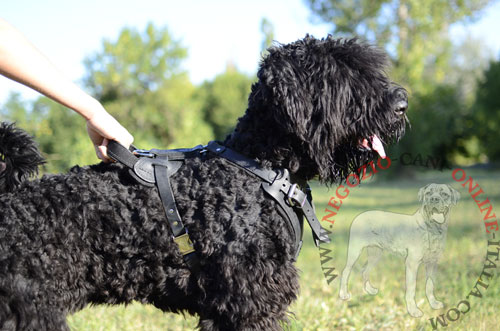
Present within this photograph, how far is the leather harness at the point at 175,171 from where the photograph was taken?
247 centimetres

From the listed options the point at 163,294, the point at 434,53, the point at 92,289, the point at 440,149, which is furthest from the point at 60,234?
the point at 434,53

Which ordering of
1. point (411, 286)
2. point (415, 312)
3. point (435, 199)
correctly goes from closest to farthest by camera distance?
point (415, 312), point (435, 199), point (411, 286)

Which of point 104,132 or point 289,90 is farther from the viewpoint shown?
point 104,132

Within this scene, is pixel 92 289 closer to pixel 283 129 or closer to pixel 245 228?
pixel 245 228

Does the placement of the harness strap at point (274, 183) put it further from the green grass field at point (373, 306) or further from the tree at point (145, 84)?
the tree at point (145, 84)

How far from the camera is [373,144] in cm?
271

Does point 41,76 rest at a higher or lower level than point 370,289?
higher

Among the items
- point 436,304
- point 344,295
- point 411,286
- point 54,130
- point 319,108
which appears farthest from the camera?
point 54,130

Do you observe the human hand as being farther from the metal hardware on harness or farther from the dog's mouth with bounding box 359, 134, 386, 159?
the dog's mouth with bounding box 359, 134, 386, 159

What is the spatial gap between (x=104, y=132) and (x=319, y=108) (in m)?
1.20

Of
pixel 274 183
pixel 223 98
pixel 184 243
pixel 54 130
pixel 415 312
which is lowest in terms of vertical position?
pixel 415 312

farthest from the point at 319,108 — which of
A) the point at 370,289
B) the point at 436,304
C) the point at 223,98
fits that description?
the point at 223,98

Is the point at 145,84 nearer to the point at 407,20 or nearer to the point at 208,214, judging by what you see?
the point at 407,20

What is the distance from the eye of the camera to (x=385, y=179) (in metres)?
21.5
